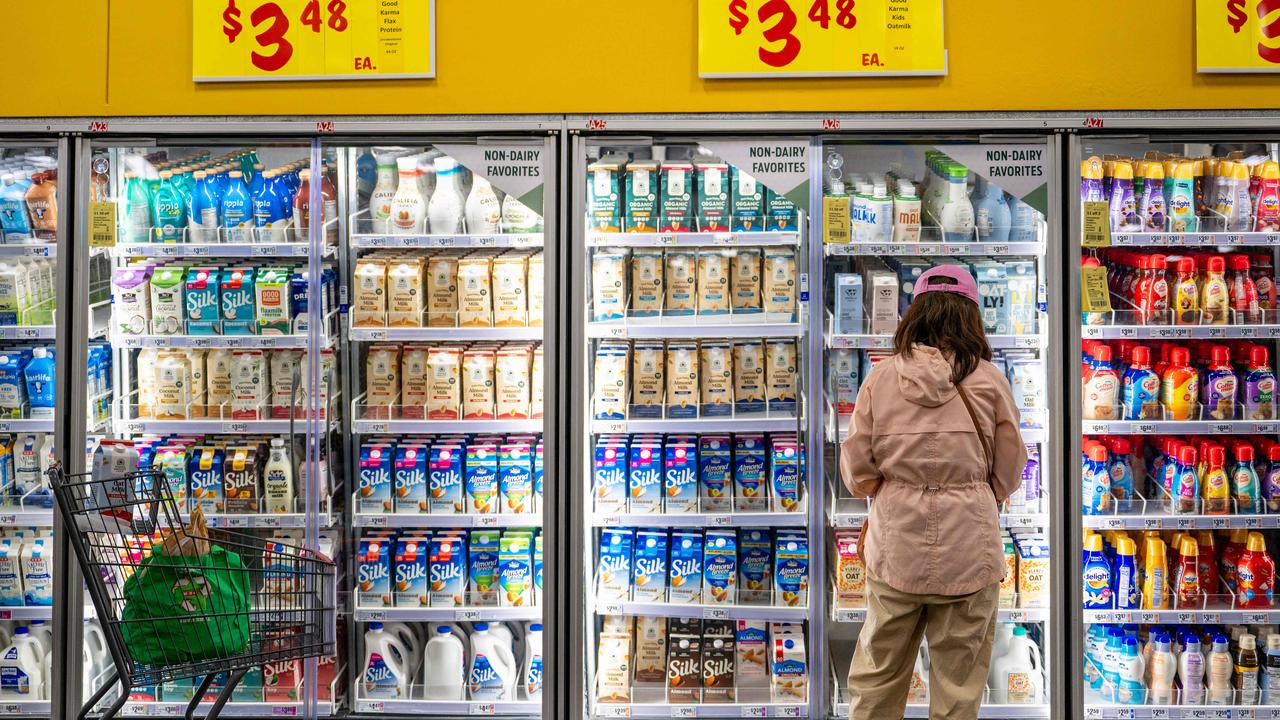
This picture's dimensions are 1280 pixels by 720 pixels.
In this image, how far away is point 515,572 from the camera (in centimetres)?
392

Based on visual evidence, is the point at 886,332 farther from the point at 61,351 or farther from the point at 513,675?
the point at 61,351

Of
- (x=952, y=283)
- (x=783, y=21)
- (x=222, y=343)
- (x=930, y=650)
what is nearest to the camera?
(x=930, y=650)

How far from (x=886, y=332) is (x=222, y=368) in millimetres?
2216

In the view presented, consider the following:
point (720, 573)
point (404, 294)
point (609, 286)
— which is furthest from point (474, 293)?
point (720, 573)

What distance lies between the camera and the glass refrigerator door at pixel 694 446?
377 centimetres

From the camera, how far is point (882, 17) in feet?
11.7

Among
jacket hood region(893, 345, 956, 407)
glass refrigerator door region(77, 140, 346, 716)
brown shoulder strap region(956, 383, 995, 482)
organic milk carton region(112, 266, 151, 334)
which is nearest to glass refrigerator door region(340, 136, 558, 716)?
glass refrigerator door region(77, 140, 346, 716)

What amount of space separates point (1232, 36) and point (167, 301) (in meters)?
3.49

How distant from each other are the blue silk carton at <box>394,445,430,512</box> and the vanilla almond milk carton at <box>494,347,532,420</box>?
331 mm

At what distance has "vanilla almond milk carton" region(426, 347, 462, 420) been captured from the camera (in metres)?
3.89

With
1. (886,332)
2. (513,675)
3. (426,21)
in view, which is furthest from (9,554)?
(886,332)

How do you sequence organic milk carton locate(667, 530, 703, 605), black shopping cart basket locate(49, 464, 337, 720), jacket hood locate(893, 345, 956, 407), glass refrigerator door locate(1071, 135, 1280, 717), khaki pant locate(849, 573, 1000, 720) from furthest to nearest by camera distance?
organic milk carton locate(667, 530, 703, 605) < glass refrigerator door locate(1071, 135, 1280, 717) < khaki pant locate(849, 573, 1000, 720) < jacket hood locate(893, 345, 956, 407) < black shopping cart basket locate(49, 464, 337, 720)

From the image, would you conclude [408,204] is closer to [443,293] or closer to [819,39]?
[443,293]

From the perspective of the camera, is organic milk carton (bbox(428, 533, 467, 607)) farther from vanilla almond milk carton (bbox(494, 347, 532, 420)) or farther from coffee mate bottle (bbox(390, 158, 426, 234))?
coffee mate bottle (bbox(390, 158, 426, 234))
